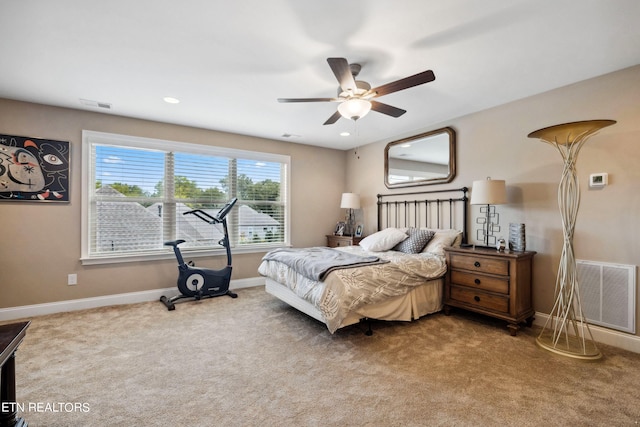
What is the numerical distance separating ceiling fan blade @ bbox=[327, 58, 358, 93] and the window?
2.86 m

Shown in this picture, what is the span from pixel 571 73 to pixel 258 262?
451 centimetres

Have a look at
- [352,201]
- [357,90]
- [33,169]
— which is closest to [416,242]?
[352,201]

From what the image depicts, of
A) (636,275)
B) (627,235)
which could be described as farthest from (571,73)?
(636,275)

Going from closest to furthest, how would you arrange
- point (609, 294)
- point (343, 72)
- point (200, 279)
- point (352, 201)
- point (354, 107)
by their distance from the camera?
point (343, 72)
point (354, 107)
point (609, 294)
point (200, 279)
point (352, 201)

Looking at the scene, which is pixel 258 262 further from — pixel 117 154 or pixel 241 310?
pixel 117 154

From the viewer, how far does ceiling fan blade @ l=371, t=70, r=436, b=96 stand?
1.98 metres

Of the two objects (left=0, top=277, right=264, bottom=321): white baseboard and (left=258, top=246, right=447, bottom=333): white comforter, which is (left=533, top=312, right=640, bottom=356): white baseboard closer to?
(left=258, top=246, right=447, bottom=333): white comforter

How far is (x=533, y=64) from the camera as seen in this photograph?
251 cm

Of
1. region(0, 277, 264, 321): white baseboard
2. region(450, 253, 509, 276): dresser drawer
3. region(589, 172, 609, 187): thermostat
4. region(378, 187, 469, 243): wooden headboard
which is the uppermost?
region(589, 172, 609, 187): thermostat

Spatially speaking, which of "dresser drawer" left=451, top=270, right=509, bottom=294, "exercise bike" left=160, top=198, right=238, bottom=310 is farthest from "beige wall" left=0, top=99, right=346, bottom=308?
"dresser drawer" left=451, top=270, right=509, bottom=294

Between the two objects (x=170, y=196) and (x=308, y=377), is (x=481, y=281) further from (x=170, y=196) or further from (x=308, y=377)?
(x=170, y=196)

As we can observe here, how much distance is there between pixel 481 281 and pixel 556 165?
140 cm

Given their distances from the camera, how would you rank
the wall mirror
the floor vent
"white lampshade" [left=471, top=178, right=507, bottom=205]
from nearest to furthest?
1. the floor vent
2. "white lampshade" [left=471, top=178, right=507, bottom=205]
3. the wall mirror

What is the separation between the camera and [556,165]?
2.94 meters
